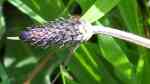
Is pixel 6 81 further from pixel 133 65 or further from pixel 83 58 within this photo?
pixel 133 65

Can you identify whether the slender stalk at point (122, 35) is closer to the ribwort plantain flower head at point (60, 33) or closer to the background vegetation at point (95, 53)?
the ribwort plantain flower head at point (60, 33)

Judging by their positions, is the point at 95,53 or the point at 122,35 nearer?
the point at 122,35

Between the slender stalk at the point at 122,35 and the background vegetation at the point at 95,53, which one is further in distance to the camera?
the background vegetation at the point at 95,53

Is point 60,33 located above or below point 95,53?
above

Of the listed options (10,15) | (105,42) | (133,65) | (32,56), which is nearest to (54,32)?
(105,42)

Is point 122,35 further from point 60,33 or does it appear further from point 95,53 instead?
point 95,53

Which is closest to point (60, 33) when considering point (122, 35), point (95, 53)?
point (122, 35)

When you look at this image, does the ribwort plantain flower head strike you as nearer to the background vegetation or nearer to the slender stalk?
the slender stalk

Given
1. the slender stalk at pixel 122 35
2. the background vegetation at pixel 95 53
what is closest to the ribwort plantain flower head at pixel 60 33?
the slender stalk at pixel 122 35
